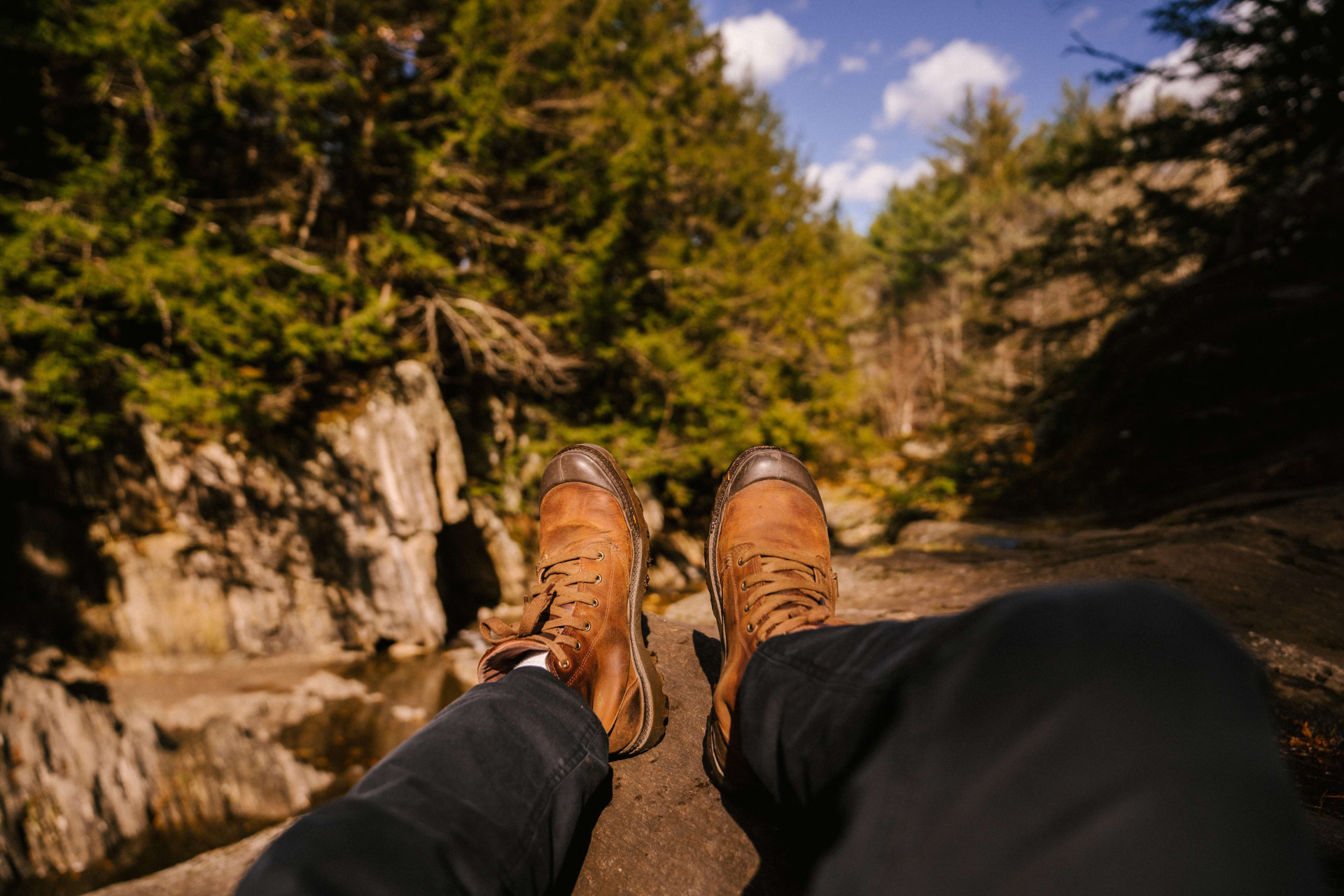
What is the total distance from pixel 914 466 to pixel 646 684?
216 inches

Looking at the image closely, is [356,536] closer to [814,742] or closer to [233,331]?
[233,331]

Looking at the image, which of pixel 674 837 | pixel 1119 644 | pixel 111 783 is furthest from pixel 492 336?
pixel 1119 644

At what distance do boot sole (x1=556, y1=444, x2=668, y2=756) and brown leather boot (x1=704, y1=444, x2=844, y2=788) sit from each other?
0.49ft

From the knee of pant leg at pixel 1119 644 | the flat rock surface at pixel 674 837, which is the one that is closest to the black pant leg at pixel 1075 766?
→ the knee of pant leg at pixel 1119 644

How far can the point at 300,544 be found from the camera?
5.72 m

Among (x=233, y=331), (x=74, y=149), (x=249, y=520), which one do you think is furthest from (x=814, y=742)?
(x=249, y=520)

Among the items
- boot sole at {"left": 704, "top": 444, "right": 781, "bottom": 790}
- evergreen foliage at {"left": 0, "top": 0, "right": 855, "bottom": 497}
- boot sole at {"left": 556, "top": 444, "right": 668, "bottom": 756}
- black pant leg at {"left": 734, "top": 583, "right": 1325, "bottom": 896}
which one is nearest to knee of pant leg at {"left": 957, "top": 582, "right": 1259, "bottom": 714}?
black pant leg at {"left": 734, "top": 583, "right": 1325, "bottom": 896}

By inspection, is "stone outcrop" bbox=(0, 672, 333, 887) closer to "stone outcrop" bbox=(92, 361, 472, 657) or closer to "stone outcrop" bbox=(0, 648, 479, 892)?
"stone outcrop" bbox=(0, 648, 479, 892)

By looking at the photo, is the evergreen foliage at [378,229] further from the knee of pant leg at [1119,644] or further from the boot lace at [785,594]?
the knee of pant leg at [1119,644]

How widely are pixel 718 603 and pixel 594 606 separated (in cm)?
39

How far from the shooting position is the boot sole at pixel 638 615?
4.51 feet

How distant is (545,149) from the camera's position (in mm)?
6203

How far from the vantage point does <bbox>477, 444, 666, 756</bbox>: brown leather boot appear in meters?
1.36

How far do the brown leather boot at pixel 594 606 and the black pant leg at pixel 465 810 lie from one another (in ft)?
0.52
